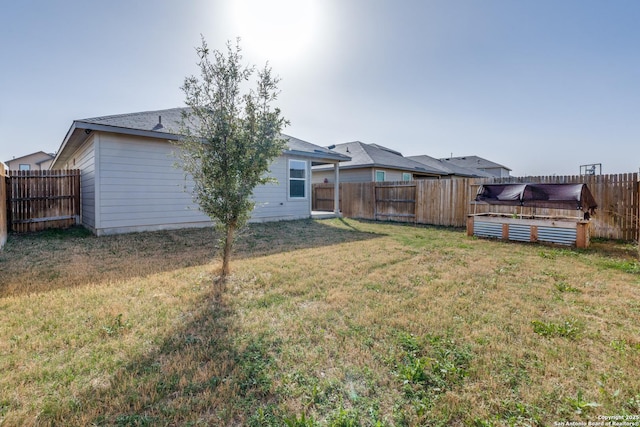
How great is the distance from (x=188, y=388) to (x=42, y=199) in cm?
1040

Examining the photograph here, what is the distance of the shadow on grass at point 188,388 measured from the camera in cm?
172

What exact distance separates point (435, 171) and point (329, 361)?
1978 centimetres

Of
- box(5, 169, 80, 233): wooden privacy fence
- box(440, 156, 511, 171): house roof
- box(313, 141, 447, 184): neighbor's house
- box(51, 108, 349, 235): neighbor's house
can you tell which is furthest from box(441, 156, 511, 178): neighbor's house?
box(5, 169, 80, 233): wooden privacy fence

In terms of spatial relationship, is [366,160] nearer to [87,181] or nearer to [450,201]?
[450,201]

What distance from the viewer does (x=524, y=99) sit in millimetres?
11602

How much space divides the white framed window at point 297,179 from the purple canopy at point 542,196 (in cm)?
668

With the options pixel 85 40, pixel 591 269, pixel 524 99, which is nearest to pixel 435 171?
pixel 524 99

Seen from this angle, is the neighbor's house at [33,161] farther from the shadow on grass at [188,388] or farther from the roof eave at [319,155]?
the shadow on grass at [188,388]

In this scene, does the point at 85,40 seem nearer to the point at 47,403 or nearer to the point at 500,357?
the point at 47,403

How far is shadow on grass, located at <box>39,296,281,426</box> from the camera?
172 centimetres

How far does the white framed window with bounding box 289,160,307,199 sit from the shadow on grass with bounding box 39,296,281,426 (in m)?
9.48

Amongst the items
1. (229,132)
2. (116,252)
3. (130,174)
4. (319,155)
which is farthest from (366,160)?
(116,252)

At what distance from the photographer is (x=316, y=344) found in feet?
8.52

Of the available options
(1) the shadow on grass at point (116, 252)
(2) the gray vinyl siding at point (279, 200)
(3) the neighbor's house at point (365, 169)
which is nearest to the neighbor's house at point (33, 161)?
(3) the neighbor's house at point (365, 169)
